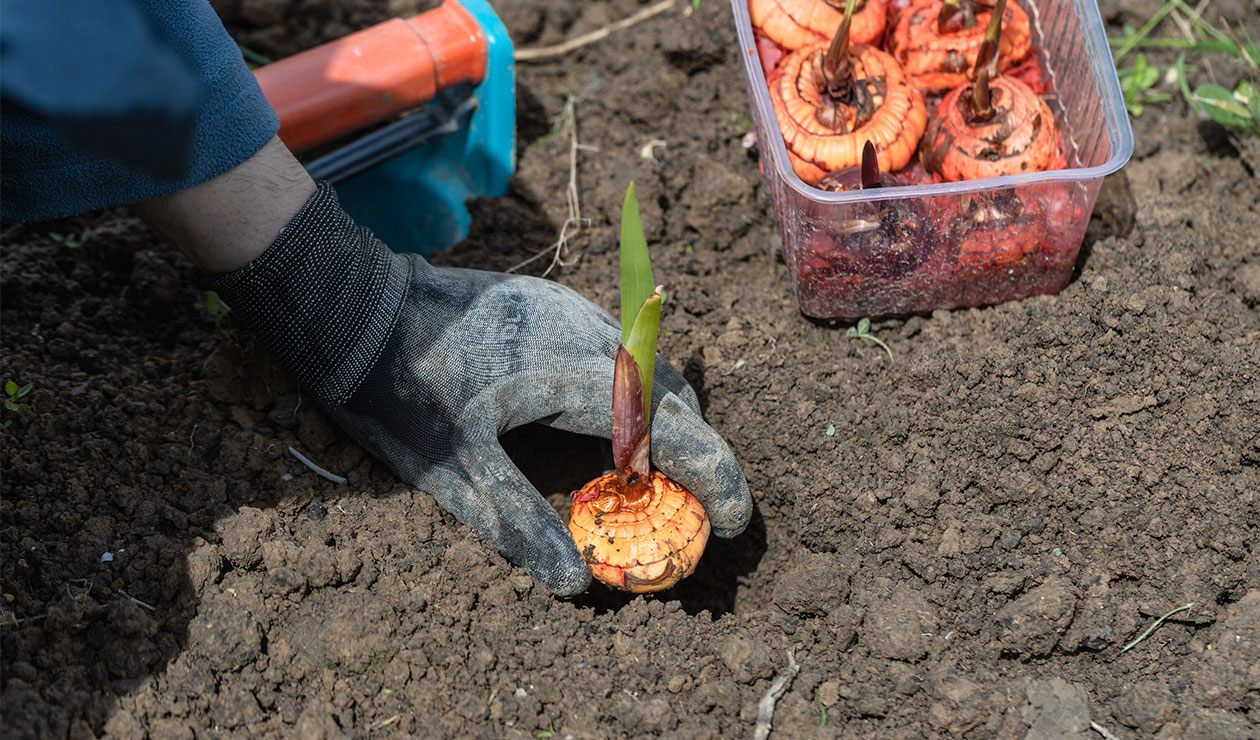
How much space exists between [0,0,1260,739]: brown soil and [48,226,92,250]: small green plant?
45 millimetres

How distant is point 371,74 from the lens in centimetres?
221

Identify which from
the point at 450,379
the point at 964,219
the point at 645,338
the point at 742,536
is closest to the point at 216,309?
the point at 450,379

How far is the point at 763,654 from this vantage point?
1.62 meters

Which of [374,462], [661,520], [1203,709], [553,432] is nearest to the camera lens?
[1203,709]

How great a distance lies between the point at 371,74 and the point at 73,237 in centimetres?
82

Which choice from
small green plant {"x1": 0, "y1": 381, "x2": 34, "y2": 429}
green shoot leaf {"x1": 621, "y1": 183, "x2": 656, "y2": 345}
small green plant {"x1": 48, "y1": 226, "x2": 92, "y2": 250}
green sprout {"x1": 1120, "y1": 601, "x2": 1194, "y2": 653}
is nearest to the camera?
green shoot leaf {"x1": 621, "y1": 183, "x2": 656, "y2": 345}

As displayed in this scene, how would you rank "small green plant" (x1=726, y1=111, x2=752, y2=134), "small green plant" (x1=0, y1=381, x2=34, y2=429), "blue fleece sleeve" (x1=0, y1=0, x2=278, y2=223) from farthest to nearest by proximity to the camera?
"small green plant" (x1=726, y1=111, x2=752, y2=134) < "small green plant" (x1=0, y1=381, x2=34, y2=429) < "blue fleece sleeve" (x1=0, y1=0, x2=278, y2=223)

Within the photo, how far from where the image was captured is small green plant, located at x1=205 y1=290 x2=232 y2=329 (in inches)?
84.0

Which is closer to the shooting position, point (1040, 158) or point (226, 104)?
point (226, 104)

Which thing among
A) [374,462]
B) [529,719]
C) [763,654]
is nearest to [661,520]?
[763,654]

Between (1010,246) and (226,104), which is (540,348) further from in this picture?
(1010,246)

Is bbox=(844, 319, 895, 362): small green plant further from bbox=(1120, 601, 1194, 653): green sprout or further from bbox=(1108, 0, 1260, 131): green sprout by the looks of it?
bbox=(1108, 0, 1260, 131): green sprout

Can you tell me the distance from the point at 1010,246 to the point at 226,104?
4.93ft

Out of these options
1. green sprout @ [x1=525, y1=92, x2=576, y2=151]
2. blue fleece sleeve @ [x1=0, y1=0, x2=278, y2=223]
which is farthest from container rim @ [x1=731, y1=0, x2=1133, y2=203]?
blue fleece sleeve @ [x1=0, y1=0, x2=278, y2=223]
